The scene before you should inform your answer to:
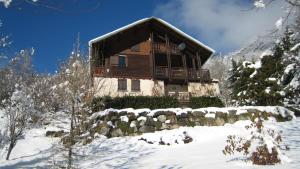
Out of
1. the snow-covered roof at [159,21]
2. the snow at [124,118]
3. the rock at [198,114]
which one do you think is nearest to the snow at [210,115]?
the rock at [198,114]

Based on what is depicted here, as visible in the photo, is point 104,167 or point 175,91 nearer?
point 104,167

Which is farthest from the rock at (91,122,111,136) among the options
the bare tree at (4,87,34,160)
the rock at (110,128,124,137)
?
the bare tree at (4,87,34,160)

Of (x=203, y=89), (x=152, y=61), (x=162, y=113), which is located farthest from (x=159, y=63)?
(x=162, y=113)

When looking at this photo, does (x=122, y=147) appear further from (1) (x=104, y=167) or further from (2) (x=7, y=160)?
(2) (x=7, y=160)

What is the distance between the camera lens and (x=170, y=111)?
19.8 metres

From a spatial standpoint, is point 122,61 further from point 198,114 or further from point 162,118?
point 198,114

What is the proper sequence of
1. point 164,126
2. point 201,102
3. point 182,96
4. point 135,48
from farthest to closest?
point 135,48, point 182,96, point 201,102, point 164,126

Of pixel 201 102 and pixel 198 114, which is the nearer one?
pixel 198 114

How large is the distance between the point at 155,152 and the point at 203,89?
16.2 meters

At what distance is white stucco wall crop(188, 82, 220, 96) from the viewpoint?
29.9 metres

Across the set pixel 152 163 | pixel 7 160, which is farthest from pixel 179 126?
pixel 7 160

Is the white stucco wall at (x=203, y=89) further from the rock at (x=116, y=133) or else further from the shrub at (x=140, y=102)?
the rock at (x=116, y=133)

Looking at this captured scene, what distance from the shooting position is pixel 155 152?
1473 centimetres

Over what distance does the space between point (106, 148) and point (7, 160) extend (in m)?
4.58
